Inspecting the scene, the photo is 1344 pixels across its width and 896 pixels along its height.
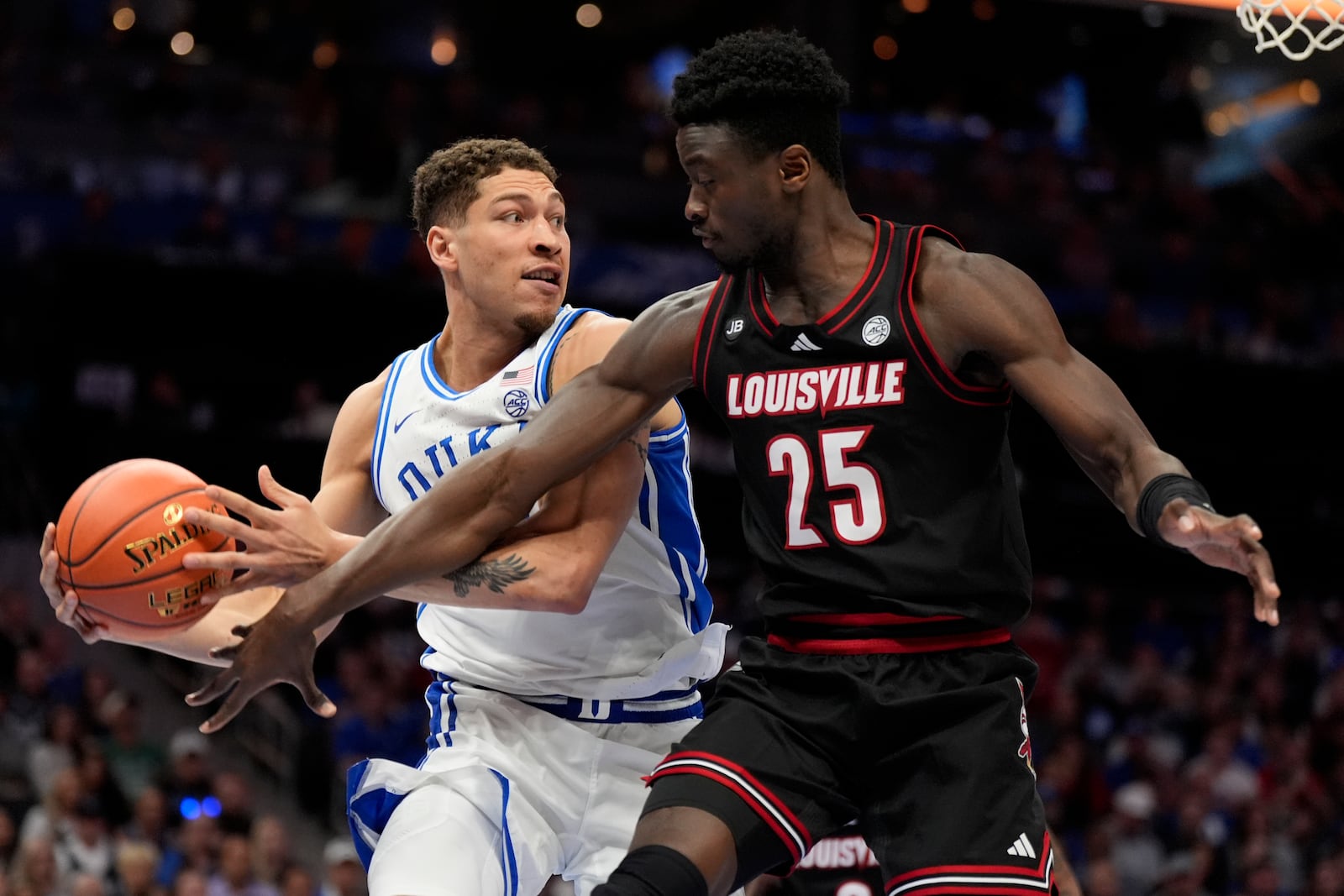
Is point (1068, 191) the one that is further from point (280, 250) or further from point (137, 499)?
point (137, 499)

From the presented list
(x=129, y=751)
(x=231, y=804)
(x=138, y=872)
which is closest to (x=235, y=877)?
(x=138, y=872)

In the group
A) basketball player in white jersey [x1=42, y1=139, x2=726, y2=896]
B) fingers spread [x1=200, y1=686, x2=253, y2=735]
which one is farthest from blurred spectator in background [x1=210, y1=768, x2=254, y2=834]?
fingers spread [x1=200, y1=686, x2=253, y2=735]

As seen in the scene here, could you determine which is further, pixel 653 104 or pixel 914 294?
pixel 653 104

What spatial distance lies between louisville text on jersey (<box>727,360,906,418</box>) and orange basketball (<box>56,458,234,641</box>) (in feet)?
4.73

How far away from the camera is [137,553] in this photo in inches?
160

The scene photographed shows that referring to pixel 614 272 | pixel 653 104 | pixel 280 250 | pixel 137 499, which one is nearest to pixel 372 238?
pixel 280 250

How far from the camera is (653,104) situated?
19.0m

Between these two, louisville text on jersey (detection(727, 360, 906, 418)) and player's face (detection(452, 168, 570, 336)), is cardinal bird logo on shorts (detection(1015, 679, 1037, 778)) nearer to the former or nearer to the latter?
louisville text on jersey (detection(727, 360, 906, 418))

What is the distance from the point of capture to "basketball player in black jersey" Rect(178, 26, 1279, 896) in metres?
3.60

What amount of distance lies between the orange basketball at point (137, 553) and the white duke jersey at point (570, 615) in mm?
747

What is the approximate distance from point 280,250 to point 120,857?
5.82 meters

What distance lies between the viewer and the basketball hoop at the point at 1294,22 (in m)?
5.20

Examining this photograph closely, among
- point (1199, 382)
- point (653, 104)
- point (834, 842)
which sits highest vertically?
point (653, 104)

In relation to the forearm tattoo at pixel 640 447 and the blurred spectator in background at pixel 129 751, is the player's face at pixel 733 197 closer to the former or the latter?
the forearm tattoo at pixel 640 447
